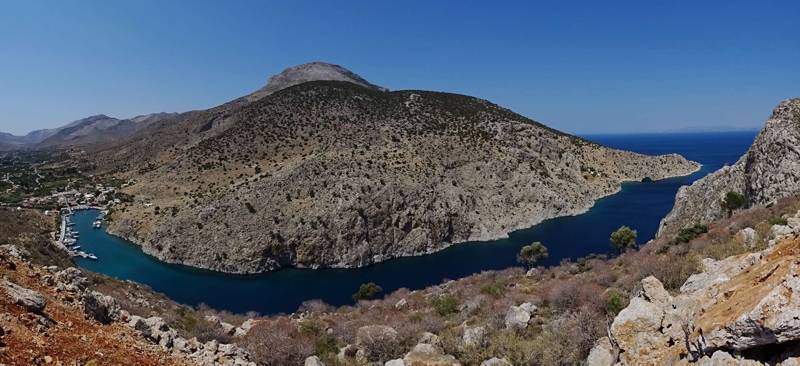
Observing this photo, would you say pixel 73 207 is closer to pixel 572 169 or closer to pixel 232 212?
pixel 232 212

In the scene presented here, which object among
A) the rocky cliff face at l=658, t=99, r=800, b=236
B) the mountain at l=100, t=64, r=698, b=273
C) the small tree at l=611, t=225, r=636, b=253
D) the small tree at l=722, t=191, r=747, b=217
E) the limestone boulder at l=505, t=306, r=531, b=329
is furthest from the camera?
the mountain at l=100, t=64, r=698, b=273

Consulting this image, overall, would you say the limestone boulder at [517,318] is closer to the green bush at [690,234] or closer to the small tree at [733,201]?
the green bush at [690,234]

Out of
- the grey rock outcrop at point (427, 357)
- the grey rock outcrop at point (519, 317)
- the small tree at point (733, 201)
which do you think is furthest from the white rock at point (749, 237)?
the small tree at point (733, 201)

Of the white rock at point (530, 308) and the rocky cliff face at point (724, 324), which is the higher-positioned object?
the rocky cliff face at point (724, 324)

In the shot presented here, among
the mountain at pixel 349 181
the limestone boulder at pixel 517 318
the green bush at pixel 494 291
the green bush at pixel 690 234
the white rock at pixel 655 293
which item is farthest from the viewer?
the mountain at pixel 349 181

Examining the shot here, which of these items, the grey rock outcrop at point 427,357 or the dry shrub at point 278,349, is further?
the dry shrub at point 278,349

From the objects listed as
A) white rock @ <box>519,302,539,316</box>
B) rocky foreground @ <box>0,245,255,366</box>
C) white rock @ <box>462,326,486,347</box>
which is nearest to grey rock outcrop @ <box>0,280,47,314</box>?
rocky foreground @ <box>0,245,255,366</box>

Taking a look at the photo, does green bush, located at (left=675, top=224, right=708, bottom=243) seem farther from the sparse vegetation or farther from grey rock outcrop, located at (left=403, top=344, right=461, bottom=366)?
grey rock outcrop, located at (left=403, top=344, right=461, bottom=366)
